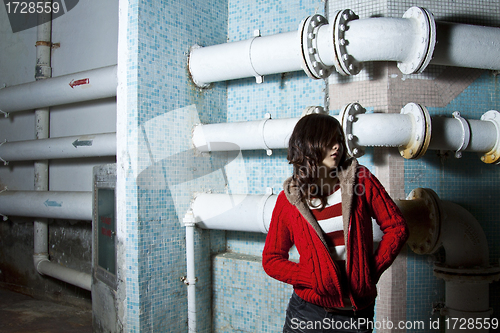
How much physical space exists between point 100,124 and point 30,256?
1.96 meters

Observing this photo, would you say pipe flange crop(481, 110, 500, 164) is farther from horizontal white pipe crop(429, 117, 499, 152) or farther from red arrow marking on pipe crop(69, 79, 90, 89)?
red arrow marking on pipe crop(69, 79, 90, 89)

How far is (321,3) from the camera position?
277 centimetres

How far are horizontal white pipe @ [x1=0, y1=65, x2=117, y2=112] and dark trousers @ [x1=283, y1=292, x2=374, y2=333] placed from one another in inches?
108

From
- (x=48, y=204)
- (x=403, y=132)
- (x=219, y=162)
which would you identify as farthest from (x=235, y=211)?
(x=48, y=204)

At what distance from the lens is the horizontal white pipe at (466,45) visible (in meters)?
2.07

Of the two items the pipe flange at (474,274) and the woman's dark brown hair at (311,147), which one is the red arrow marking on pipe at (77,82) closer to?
the woman's dark brown hair at (311,147)

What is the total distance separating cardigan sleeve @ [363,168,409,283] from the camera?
4.33 ft

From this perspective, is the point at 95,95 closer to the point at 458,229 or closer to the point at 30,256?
the point at 30,256

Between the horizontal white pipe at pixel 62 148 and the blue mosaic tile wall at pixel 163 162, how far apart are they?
0.97 meters

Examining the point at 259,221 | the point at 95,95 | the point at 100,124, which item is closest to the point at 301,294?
the point at 259,221

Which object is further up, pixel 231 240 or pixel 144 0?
pixel 144 0

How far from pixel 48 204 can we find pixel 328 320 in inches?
136

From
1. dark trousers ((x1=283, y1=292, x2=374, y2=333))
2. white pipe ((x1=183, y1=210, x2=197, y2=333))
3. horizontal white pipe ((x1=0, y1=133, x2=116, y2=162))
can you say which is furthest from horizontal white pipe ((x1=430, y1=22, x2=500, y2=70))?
horizontal white pipe ((x1=0, y1=133, x2=116, y2=162))

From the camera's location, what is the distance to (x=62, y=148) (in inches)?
152
